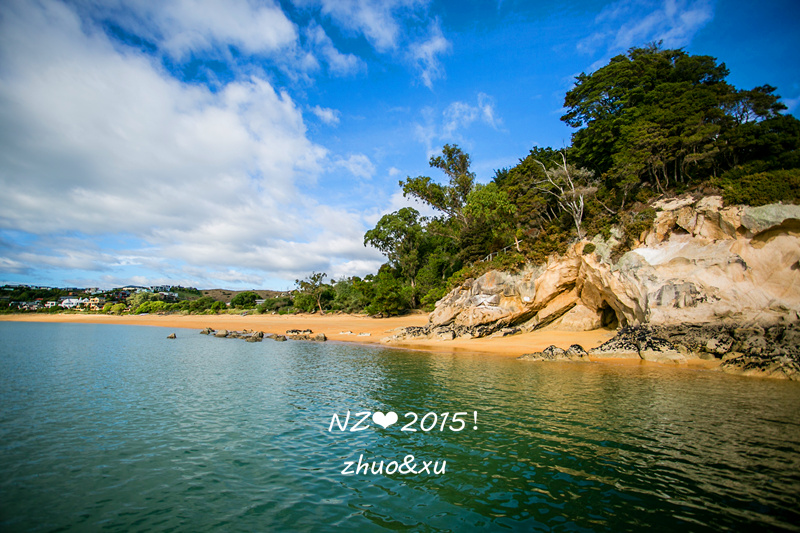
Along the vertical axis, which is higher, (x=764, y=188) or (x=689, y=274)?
(x=764, y=188)

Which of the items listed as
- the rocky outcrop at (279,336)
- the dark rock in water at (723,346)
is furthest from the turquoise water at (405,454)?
the rocky outcrop at (279,336)

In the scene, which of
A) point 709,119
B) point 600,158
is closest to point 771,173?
point 709,119

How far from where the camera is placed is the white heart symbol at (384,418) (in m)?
10.3

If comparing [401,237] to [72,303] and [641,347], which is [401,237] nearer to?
[641,347]

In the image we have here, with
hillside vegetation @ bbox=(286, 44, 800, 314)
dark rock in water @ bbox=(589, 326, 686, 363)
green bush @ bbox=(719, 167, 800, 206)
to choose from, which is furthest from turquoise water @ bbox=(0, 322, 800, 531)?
hillside vegetation @ bbox=(286, 44, 800, 314)

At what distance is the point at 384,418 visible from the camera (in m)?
10.7

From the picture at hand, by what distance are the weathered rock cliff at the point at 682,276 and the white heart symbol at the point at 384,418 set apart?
1763cm

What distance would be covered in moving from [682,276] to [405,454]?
20.1m

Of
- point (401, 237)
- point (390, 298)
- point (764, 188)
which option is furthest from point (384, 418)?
point (401, 237)

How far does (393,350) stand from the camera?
92.3 ft

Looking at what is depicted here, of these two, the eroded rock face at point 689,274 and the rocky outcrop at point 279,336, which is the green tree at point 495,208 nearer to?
the eroded rock face at point 689,274

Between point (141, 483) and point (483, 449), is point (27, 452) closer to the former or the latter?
point (141, 483)

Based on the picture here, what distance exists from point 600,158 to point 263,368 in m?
35.2

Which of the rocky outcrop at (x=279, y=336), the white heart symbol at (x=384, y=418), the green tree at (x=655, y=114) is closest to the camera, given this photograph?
the white heart symbol at (x=384, y=418)
